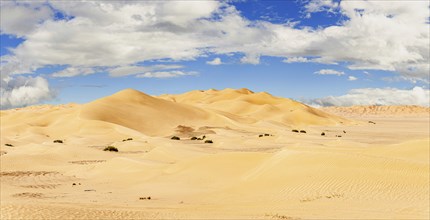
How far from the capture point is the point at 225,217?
14891mm

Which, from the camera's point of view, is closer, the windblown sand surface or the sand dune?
the windblown sand surface

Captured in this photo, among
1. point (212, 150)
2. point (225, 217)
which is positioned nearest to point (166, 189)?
point (225, 217)

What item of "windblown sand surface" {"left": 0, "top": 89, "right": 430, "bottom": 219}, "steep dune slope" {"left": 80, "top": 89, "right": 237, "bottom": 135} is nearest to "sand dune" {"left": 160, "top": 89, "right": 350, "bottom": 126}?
"steep dune slope" {"left": 80, "top": 89, "right": 237, "bottom": 135}

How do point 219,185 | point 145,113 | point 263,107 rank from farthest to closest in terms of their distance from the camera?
point 263,107
point 145,113
point 219,185

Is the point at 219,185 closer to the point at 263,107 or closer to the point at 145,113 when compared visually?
the point at 145,113

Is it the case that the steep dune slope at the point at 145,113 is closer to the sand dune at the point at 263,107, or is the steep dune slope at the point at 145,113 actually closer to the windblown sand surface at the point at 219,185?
the sand dune at the point at 263,107

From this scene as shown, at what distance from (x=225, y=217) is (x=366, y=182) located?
844cm

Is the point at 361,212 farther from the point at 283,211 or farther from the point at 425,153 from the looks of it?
the point at 425,153

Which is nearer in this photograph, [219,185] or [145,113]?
[219,185]

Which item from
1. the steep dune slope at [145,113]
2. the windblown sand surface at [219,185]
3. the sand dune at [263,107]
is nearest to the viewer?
the windblown sand surface at [219,185]

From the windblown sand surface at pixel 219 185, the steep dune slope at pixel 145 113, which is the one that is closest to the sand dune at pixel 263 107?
the steep dune slope at pixel 145 113

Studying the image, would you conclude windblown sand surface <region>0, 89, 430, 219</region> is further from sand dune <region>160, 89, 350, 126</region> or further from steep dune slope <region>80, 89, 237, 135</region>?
sand dune <region>160, 89, 350, 126</region>

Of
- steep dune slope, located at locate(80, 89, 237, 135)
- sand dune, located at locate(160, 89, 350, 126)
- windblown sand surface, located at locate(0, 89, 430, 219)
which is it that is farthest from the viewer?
sand dune, located at locate(160, 89, 350, 126)

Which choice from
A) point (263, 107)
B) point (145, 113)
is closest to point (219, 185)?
point (145, 113)
